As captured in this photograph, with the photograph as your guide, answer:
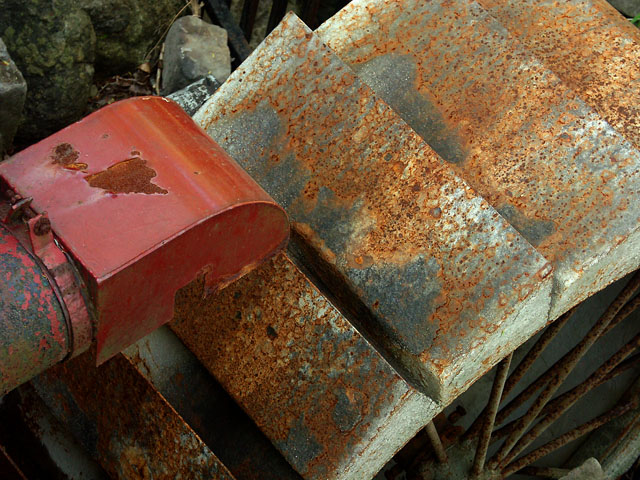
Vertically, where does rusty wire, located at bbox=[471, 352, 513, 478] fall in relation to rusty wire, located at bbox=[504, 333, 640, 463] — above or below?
above

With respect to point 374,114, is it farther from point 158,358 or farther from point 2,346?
point 2,346

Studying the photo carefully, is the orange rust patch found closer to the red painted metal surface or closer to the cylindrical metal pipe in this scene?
the red painted metal surface

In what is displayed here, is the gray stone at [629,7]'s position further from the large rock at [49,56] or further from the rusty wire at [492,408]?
the large rock at [49,56]

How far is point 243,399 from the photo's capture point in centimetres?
222

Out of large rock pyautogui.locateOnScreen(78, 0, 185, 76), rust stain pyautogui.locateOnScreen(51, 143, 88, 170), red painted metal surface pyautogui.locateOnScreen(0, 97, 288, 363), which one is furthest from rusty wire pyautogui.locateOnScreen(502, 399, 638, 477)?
large rock pyautogui.locateOnScreen(78, 0, 185, 76)

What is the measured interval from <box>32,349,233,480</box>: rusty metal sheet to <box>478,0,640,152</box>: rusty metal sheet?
184cm

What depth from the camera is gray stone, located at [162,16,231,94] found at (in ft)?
14.8

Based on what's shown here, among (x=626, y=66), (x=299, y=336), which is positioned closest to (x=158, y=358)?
(x=299, y=336)

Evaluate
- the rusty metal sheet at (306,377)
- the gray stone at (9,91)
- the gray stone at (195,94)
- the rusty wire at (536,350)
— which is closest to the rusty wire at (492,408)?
the rusty wire at (536,350)

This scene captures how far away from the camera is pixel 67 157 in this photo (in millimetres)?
1729

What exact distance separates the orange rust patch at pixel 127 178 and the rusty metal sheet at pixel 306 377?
1.81 feet

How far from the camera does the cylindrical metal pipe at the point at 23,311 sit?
1534mm

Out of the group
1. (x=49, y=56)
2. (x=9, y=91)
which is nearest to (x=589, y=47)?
(x=9, y=91)

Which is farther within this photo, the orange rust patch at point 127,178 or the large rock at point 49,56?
the large rock at point 49,56
